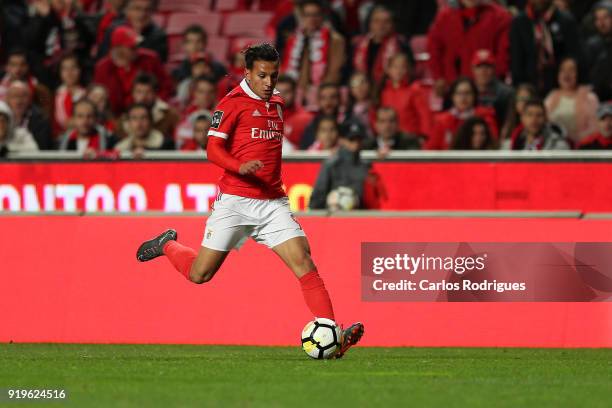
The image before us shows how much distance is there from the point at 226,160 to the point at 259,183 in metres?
0.42

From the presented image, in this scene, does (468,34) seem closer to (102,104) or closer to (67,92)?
(102,104)

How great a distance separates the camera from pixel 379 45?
18.7 meters

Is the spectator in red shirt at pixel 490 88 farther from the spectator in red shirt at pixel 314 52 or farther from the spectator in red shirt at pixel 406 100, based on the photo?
the spectator in red shirt at pixel 314 52

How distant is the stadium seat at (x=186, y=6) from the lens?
22250 millimetres

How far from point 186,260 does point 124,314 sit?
205 centimetres

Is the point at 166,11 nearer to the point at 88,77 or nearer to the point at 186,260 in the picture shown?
the point at 88,77

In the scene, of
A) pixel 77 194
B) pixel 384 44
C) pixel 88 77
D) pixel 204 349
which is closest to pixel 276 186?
pixel 204 349

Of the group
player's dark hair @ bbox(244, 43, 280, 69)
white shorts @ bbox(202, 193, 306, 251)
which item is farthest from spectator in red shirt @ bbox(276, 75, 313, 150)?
player's dark hair @ bbox(244, 43, 280, 69)

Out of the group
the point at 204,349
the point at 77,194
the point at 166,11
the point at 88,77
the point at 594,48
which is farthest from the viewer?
the point at 166,11

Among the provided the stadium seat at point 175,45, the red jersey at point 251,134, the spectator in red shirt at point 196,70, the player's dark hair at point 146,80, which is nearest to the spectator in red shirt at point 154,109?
the player's dark hair at point 146,80

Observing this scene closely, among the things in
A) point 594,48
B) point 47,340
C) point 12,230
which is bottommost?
point 47,340

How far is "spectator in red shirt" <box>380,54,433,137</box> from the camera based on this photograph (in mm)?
17375

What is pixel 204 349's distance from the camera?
1240 centimetres

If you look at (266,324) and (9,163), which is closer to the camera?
(266,324)
